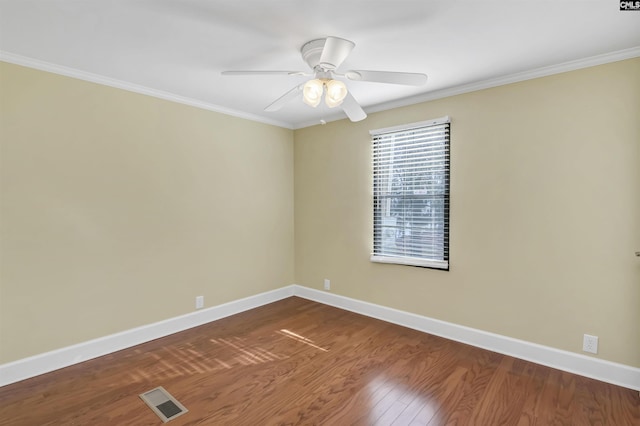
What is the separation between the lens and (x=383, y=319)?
12.0ft

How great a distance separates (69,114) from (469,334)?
161 inches

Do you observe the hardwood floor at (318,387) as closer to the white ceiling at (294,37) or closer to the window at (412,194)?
the window at (412,194)

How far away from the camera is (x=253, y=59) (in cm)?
246

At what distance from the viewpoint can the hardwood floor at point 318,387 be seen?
2.01 m

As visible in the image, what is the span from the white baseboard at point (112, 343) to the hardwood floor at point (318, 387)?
3.0 inches

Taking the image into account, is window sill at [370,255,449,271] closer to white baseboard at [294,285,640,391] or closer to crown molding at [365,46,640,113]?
white baseboard at [294,285,640,391]

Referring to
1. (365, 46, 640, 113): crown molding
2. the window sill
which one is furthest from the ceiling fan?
the window sill

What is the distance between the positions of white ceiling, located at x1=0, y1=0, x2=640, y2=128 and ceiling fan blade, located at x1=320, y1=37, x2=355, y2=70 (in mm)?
203

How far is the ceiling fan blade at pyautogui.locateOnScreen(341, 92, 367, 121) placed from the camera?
237 cm

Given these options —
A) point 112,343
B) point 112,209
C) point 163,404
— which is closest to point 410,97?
point 112,209

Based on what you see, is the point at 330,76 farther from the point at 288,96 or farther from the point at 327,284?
the point at 327,284

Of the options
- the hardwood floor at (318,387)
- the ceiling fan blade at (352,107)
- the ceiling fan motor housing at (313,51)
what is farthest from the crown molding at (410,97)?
the hardwood floor at (318,387)

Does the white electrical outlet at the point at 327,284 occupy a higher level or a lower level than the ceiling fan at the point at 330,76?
lower

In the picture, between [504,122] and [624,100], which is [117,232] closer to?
[504,122]
